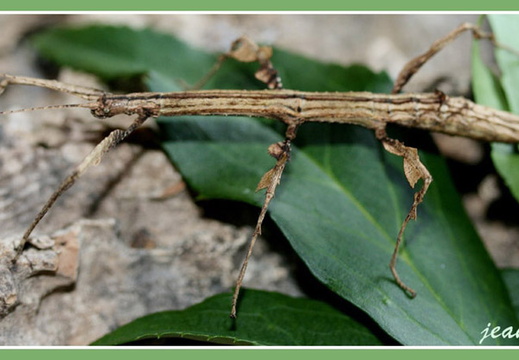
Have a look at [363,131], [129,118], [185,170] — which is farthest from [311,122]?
[129,118]

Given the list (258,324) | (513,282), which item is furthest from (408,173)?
(258,324)

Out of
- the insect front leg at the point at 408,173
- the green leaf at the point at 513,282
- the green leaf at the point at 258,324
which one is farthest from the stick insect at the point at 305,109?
the green leaf at the point at 513,282

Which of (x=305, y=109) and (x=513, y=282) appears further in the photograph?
(x=305, y=109)

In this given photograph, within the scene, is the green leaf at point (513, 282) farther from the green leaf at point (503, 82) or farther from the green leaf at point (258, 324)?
the green leaf at point (258, 324)

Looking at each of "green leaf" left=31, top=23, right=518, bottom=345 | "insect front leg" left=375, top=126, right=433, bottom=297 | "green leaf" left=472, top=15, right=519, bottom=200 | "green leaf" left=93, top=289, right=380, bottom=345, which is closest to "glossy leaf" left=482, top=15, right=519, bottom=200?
"green leaf" left=472, top=15, right=519, bottom=200

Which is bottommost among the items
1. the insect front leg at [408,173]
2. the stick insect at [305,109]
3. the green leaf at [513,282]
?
the green leaf at [513,282]

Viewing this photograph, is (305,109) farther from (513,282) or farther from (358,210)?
(513,282)
